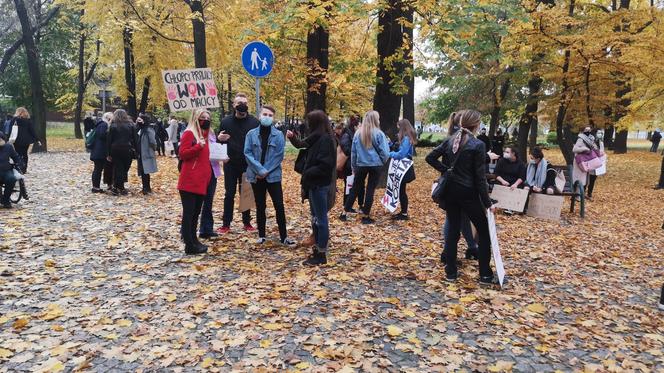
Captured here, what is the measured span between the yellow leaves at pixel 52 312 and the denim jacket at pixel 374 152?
4802 mm

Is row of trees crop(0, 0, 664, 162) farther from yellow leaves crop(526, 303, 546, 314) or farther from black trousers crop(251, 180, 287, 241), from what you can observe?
yellow leaves crop(526, 303, 546, 314)

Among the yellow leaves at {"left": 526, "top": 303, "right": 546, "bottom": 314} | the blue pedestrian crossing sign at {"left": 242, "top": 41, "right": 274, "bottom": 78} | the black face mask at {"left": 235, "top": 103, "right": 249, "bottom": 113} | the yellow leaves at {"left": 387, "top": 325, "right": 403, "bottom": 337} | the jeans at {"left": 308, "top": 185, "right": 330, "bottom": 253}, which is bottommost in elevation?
the yellow leaves at {"left": 526, "top": 303, "right": 546, "bottom": 314}

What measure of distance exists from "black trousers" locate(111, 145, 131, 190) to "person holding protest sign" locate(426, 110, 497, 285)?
7.10 meters

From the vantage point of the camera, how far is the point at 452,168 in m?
5.25

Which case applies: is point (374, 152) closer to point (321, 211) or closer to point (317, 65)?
point (321, 211)

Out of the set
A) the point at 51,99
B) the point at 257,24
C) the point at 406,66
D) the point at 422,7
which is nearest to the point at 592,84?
the point at 406,66

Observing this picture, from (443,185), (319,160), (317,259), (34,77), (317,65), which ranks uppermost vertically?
(34,77)

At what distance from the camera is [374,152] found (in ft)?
26.1

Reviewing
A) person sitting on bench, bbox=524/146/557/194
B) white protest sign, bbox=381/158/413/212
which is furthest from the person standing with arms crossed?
person sitting on bench, bbox=524/146/557/194

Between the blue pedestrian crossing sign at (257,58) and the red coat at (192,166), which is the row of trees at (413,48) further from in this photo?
the red coat at (192,166)

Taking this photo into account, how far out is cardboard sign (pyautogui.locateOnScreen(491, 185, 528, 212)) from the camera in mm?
9644

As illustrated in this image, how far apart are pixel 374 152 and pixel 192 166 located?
10.3 feet

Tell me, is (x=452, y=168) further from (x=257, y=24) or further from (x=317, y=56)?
(x=317, y=56)

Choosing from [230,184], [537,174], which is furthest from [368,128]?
[537,174]
